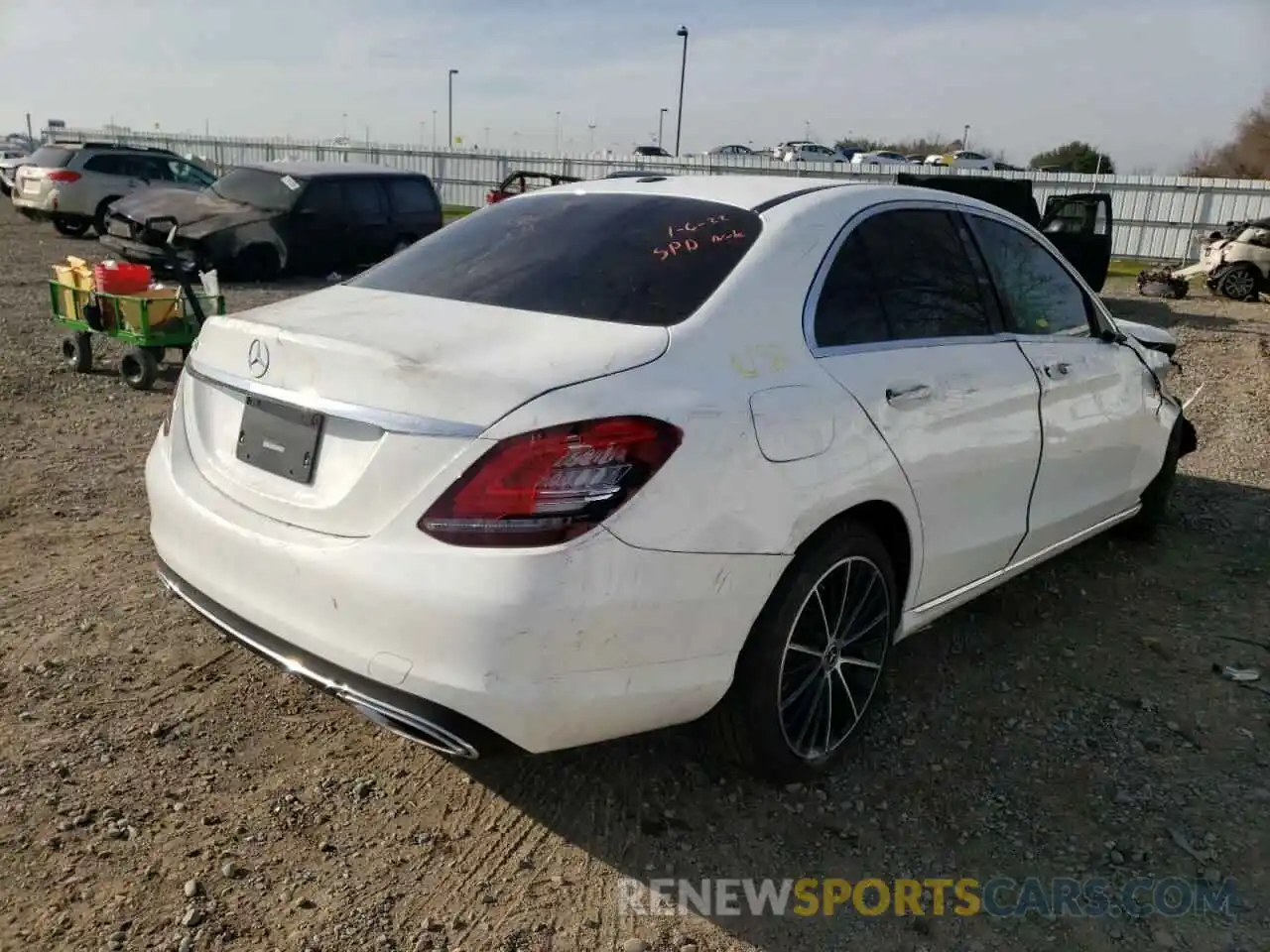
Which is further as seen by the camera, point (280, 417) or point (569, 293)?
point (569, 293)

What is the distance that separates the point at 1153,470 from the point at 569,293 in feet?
10.9

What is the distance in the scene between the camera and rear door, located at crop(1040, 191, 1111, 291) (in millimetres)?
14109

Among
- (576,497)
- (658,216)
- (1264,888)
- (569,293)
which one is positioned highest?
(658,216)

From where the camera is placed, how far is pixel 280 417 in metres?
2.53

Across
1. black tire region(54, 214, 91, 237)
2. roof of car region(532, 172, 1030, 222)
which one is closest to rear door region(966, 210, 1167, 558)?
roof of car region(532, 172, 1030, 222)

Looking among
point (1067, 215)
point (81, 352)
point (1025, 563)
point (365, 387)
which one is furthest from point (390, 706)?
point (1067, 215)

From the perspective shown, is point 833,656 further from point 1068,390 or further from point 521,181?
point 521,181

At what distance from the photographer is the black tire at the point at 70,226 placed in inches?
709

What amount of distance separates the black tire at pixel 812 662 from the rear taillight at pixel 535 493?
660 millimetres

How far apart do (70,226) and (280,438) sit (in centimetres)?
1912

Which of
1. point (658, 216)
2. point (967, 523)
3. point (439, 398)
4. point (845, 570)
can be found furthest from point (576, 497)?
point (967, 523)

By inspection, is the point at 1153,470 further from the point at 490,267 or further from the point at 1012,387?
the point at 490,267

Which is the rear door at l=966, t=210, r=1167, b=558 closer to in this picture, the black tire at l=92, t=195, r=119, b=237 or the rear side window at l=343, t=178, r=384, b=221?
the rear side window at l=343, t=178, r=384, b=221

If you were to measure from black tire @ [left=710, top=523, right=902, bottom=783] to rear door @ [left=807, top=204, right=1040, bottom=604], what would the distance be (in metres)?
0.24
